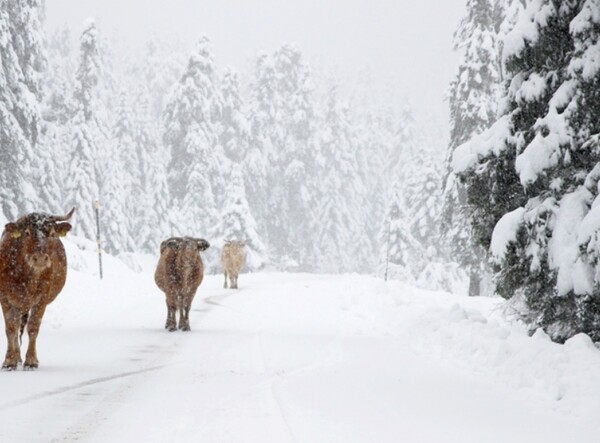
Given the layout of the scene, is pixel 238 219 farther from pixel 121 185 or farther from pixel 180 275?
pixel 180 275

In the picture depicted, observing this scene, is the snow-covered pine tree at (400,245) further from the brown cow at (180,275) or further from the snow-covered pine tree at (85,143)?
the brown cow at (180,275)

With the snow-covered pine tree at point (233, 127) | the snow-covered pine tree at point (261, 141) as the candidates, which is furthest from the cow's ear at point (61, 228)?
the snow-covered pine tree at point (233, 127)

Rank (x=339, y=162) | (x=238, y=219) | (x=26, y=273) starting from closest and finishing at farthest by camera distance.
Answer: (x=26, y=273) → (x=238, y=219) → (x=339, y=162)

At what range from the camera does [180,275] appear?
1353 cm

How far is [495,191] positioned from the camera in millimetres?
10438

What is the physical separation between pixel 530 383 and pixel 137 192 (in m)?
50.8

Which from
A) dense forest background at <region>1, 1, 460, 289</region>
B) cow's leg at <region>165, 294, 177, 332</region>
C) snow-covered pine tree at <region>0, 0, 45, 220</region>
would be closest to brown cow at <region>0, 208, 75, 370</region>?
cow's leg at <region>165, 294, 177, 332</region>

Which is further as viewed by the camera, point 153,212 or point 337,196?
point 337,196

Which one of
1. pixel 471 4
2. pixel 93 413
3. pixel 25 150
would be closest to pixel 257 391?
pixel 93 413

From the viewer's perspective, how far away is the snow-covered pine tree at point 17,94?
77.5 ft

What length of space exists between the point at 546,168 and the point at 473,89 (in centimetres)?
1901

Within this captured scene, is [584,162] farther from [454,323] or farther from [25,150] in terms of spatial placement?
[25,150]

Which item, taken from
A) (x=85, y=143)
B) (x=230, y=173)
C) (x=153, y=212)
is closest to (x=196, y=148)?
(x=230, y=173)

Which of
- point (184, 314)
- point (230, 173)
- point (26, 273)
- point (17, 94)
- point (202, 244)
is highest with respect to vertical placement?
point (230, 173)
